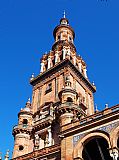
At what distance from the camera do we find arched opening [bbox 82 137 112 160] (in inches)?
1091

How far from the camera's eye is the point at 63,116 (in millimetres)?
38531

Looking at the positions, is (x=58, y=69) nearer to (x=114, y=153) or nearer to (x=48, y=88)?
(x=48, y=88)

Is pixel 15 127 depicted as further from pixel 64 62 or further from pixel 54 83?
pixel 64 62

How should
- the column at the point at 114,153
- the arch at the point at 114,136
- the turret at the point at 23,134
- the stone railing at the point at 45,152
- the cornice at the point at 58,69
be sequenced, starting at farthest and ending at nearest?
the cornice at the point at 58,69 < the turret at the point at 23,134 < the stone railing at the point at 45,152 < the arch at the point at 114,136 < the column at the point at 114,153

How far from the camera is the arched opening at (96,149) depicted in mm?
27703

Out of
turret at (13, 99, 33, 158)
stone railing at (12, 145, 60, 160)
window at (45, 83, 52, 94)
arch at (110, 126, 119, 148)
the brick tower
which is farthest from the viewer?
window at (45, 83, 52, 94)

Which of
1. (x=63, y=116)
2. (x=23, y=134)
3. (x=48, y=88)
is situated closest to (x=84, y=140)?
(x=63, y=116)

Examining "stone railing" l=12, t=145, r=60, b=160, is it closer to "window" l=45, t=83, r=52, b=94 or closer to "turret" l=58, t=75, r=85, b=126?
"turret" l=58, t=75, r=85, b=126

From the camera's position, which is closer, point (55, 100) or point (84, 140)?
point (84, 140)

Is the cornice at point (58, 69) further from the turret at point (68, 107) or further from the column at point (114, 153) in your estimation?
the column at point (114, 153)

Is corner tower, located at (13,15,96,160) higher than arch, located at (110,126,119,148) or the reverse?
higher

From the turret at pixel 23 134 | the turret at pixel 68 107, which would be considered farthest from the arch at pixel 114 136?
the turret at pixel 23 134

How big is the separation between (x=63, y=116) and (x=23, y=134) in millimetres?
8064

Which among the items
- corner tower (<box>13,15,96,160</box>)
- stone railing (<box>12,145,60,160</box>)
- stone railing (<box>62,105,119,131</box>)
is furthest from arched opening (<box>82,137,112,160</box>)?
stone railing (<box>12,145,60,160</box>)
